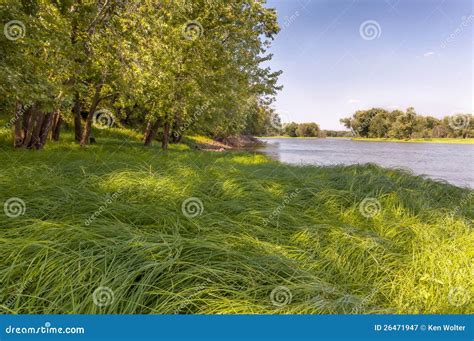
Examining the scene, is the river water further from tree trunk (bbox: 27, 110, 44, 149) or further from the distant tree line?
the distant tree line

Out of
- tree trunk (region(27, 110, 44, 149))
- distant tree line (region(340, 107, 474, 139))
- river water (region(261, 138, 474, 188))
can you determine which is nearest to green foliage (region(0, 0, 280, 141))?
tree trunk (region(27, 110, 44, 149))

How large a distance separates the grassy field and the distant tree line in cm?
8908

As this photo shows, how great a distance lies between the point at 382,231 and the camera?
14.0ft

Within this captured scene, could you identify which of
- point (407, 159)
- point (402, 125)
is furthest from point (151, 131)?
point (402, 125)

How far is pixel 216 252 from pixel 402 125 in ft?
305

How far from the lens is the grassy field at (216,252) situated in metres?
2.33

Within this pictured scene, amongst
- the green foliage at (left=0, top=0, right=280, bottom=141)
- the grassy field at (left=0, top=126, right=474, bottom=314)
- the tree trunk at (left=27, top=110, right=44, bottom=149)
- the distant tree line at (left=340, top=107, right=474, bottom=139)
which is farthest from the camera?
the distant tree line at (left=340, top=107, right=474, bottom=139)

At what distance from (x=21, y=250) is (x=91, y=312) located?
100 centimetres

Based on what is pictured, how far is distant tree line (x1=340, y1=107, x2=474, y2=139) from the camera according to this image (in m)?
81.8

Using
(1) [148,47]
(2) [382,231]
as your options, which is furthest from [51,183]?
(1) [148,47]

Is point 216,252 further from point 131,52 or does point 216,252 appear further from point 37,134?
point 37,134

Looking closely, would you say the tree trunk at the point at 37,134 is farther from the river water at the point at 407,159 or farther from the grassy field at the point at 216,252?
the river water at the point at 407,159

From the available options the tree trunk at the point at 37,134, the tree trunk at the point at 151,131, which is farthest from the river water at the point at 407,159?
the tree trunk at the point at 37,134

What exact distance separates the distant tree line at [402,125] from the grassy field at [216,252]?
89.1 m
